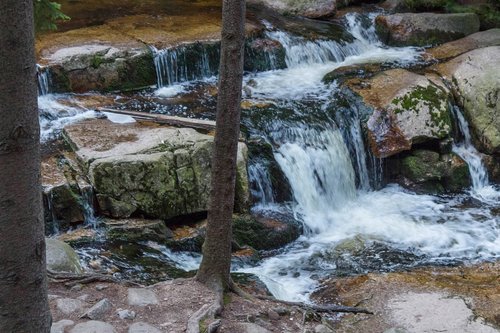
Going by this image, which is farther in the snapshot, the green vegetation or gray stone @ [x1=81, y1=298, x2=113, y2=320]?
the green vegetation

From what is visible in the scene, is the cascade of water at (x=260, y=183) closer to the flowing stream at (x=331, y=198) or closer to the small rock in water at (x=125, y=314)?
the flowing stream at (x=331, y=198)

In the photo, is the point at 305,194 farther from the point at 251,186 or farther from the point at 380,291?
the point at 380,291

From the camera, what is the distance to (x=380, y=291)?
689 cm

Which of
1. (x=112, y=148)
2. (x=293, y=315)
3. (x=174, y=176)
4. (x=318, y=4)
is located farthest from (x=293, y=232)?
(x=318, y=4)

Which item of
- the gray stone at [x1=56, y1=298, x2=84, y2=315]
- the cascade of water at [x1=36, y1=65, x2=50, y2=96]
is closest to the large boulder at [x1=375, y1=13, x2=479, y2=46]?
the cascade of water at [x1=36, y1=65, x2=50, y2=96]

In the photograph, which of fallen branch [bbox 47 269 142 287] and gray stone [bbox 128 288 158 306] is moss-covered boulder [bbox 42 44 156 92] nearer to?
fallen branch [bbox 47 269 142 287]

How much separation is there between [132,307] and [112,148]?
329 cm

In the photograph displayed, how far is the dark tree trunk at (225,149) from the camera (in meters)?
4.69

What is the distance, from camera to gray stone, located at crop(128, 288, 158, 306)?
16.6ft

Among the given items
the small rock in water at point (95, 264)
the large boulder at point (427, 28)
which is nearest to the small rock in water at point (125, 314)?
the small rock in water at point (95, 264)

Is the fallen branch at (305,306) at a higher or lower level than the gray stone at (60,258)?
lower

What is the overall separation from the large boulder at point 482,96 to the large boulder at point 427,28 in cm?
249

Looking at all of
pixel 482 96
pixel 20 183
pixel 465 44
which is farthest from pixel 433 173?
pixel 20 183

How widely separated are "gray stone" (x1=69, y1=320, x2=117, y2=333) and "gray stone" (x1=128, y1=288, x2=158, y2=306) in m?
0.43
